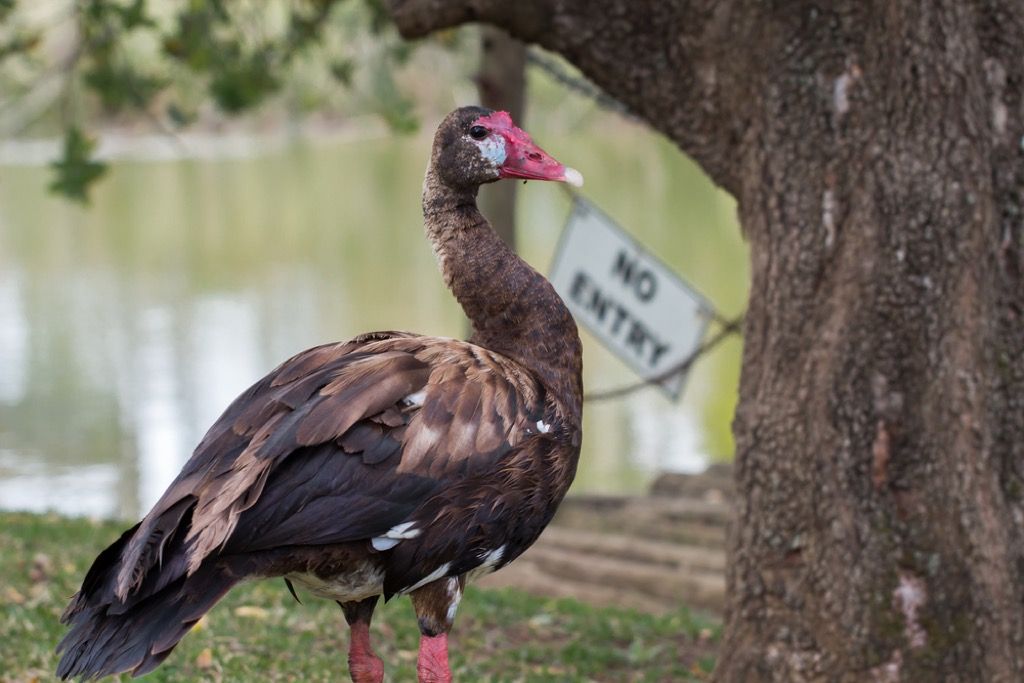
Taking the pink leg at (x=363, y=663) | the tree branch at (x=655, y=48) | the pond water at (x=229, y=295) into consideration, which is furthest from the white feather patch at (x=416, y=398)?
the pond water at (x=229, y=295)

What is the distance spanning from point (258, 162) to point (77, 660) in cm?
3729

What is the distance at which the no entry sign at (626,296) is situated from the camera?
282 inches

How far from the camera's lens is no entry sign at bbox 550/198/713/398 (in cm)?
717

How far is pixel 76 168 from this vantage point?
8234 mm

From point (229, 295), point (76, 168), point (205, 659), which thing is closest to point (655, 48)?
point (205, 659)

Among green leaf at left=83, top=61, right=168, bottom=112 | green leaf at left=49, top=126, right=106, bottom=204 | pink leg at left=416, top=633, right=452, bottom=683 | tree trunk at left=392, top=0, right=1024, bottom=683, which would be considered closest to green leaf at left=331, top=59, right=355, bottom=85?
green leaf at left=83, top=61, right=168, bottom=112

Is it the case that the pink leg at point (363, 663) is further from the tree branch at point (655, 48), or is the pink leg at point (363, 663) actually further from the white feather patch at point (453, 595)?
the tree branch at point (655, 48)

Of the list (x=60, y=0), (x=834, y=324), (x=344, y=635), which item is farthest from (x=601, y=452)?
(x=60, y=0)

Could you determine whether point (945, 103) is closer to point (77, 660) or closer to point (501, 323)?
point (501, 323)

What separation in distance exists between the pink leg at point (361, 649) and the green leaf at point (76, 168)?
4674 mm

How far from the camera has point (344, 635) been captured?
6164 mm

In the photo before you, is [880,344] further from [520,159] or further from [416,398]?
[416,398]

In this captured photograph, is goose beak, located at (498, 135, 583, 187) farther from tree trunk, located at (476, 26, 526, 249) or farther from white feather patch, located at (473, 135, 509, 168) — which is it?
tree trunk, located at (476, 26, 526, 249)

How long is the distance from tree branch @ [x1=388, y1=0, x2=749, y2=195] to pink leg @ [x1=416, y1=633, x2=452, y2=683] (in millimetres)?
2390
